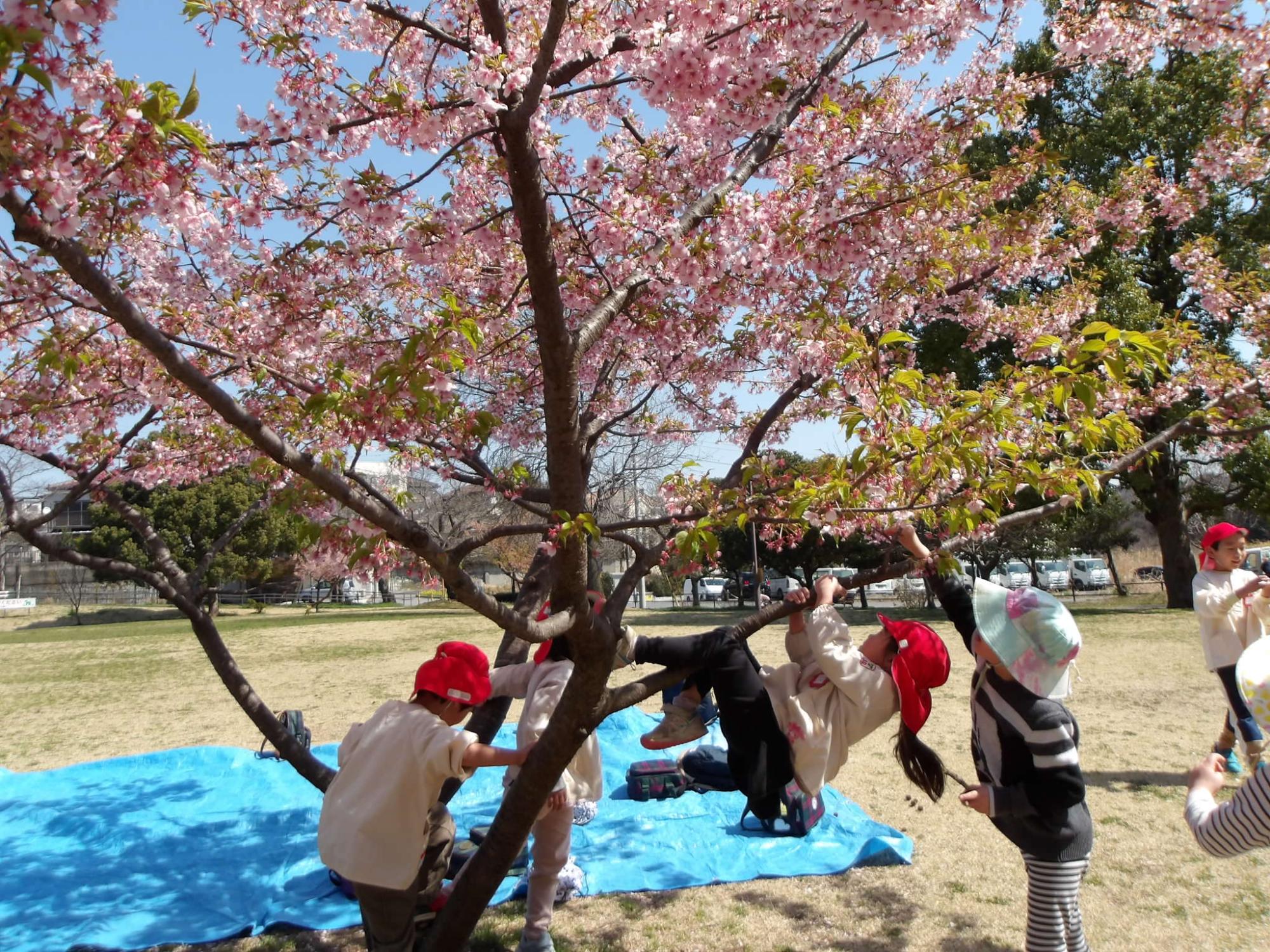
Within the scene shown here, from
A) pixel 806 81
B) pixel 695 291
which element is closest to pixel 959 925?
pixel 695 291

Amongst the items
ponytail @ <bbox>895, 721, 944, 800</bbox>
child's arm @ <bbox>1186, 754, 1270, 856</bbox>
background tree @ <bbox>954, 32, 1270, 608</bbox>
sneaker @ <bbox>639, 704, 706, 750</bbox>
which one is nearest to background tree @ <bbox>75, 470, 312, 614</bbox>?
background tree @ <bbox>954, 32, 1270, 608</bbox>

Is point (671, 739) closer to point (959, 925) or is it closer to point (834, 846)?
point (959, 925)

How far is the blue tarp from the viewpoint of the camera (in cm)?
387

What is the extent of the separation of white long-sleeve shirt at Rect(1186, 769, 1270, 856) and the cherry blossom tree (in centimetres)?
90

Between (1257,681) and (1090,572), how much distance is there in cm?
3737

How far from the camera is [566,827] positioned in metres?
3.47

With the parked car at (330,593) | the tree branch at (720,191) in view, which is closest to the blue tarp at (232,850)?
the tree branch at (720,191)

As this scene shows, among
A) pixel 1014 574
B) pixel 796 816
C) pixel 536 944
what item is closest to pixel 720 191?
pixel 536 944

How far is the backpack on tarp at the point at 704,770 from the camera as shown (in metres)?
5.43

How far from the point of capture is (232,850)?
15.4ft

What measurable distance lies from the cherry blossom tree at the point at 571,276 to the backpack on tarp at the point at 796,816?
1664 millimetres

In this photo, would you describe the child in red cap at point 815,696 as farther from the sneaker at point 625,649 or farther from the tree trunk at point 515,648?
the tree trunk at point 515,648

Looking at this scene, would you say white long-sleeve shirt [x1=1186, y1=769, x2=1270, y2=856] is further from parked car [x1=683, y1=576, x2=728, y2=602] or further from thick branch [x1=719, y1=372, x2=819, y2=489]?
parked car [x1=683, y1=576, x2=728, y2=602]

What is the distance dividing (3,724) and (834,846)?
30.0 feet
